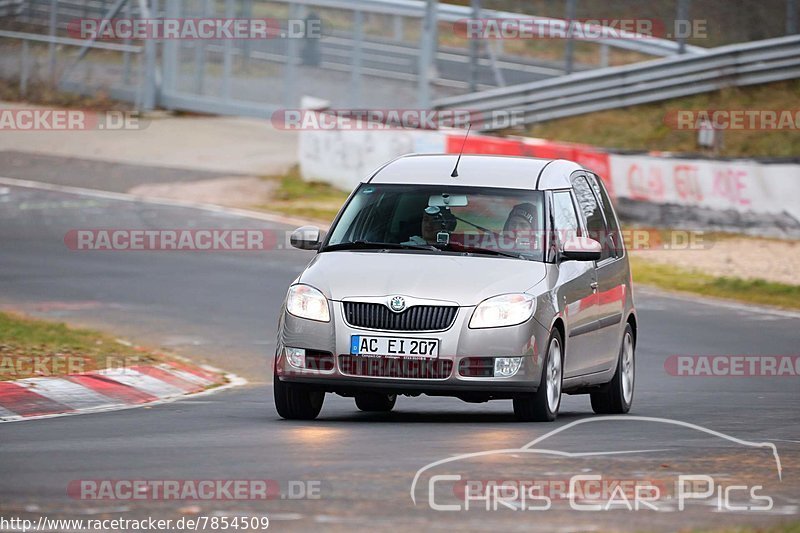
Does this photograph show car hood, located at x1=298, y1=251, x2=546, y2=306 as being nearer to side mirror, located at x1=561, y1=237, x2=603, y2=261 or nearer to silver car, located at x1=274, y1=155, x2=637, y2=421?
silver car, located at x1=274, y1=155, x2=637, y2=421

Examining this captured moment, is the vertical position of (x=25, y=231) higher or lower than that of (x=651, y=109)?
lower

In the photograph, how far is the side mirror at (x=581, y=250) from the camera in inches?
422

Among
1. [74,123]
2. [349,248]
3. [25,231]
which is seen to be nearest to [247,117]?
[74,123]

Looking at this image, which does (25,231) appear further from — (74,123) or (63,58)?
(63,58)

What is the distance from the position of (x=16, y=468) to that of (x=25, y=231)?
1746cm

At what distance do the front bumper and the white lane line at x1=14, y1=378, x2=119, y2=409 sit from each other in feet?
6.58

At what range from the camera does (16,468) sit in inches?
310

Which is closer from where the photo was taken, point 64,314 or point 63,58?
point 64,314

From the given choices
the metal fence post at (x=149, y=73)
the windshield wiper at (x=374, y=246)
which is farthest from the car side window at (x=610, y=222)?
the metal fence post at (x=149, y=73)

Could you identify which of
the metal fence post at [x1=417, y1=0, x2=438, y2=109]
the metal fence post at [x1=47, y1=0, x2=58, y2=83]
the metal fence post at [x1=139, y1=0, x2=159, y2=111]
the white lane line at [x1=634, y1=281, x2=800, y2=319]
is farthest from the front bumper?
the metal fence post at [x1=47, y1=0, x2=58, y2=83]

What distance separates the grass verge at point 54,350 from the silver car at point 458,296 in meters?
2.71

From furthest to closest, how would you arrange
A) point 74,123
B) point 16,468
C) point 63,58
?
point 63,58, point 74,123, point 16,468

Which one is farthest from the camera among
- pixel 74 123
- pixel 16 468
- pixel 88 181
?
pixel 74 123

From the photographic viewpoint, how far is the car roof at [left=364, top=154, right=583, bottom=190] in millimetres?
11125
